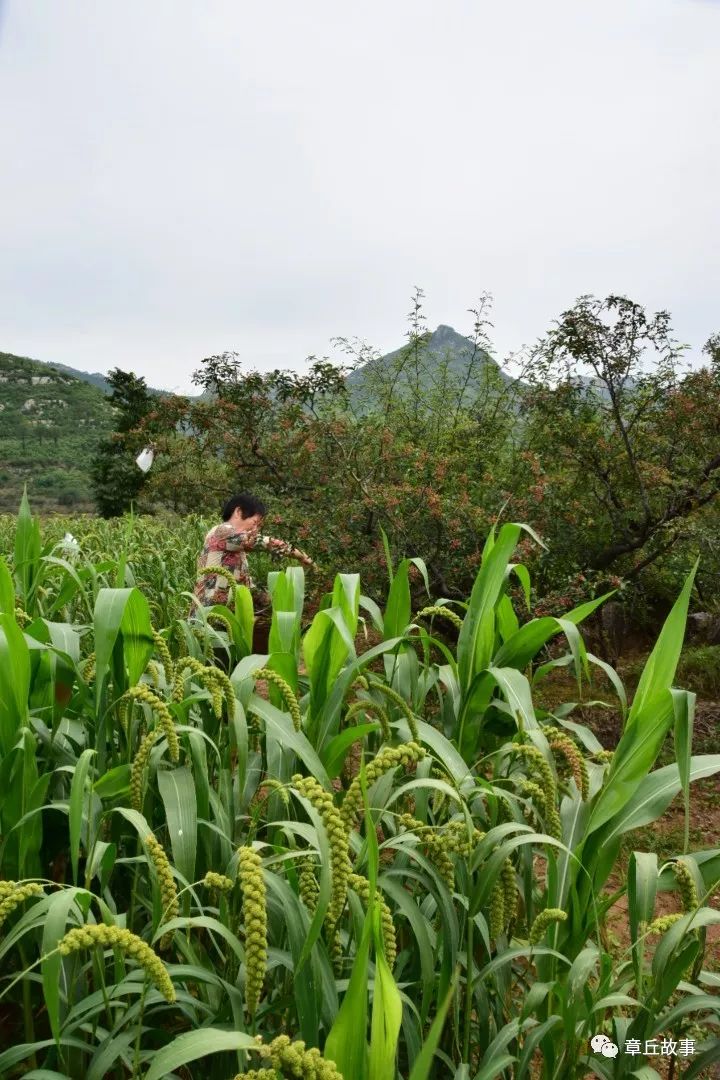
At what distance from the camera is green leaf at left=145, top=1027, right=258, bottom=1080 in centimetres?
80

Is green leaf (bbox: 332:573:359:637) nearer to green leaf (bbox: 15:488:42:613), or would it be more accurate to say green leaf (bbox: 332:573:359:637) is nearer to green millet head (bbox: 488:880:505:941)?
green millet head (bbox: 488:880:505:941)

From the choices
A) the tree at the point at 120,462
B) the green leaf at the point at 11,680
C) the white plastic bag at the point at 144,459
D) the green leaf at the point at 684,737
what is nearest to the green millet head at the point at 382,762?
the green leaf at the point at 684,737

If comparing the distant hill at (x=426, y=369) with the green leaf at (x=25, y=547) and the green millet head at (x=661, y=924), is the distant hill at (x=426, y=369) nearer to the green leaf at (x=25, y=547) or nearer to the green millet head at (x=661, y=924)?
the green leaf at (x=25, y=547)

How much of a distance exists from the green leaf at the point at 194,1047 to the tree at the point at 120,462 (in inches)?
1157

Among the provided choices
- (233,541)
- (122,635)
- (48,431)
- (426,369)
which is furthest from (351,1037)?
(48,431)

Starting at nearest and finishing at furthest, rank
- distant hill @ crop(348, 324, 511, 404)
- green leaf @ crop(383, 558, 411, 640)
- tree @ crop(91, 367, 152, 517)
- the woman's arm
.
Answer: green leaf @ crop(383, 558, 411, 640)
the woman's arm
distant hill @ crop(348, 324, 511, 404)
tree @ crop(91, 367, 152, 517)

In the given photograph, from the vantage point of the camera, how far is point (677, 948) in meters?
1.25

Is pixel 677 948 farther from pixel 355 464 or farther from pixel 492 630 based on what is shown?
pixel 355 464

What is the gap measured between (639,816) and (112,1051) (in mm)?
930

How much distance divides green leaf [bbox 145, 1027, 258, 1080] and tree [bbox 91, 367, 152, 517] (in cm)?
2939

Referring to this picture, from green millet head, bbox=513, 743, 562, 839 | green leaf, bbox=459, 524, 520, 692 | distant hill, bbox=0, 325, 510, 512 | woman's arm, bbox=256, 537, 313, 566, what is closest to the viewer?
green millet head, bbox=513, 743, 562, 839

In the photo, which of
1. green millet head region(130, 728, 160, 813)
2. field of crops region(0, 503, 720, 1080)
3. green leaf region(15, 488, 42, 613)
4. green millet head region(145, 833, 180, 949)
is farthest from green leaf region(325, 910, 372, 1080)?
green leaf region(15, 488, 42, 613)

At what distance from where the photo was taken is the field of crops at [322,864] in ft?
3.60

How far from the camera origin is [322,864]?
2.96 feet
